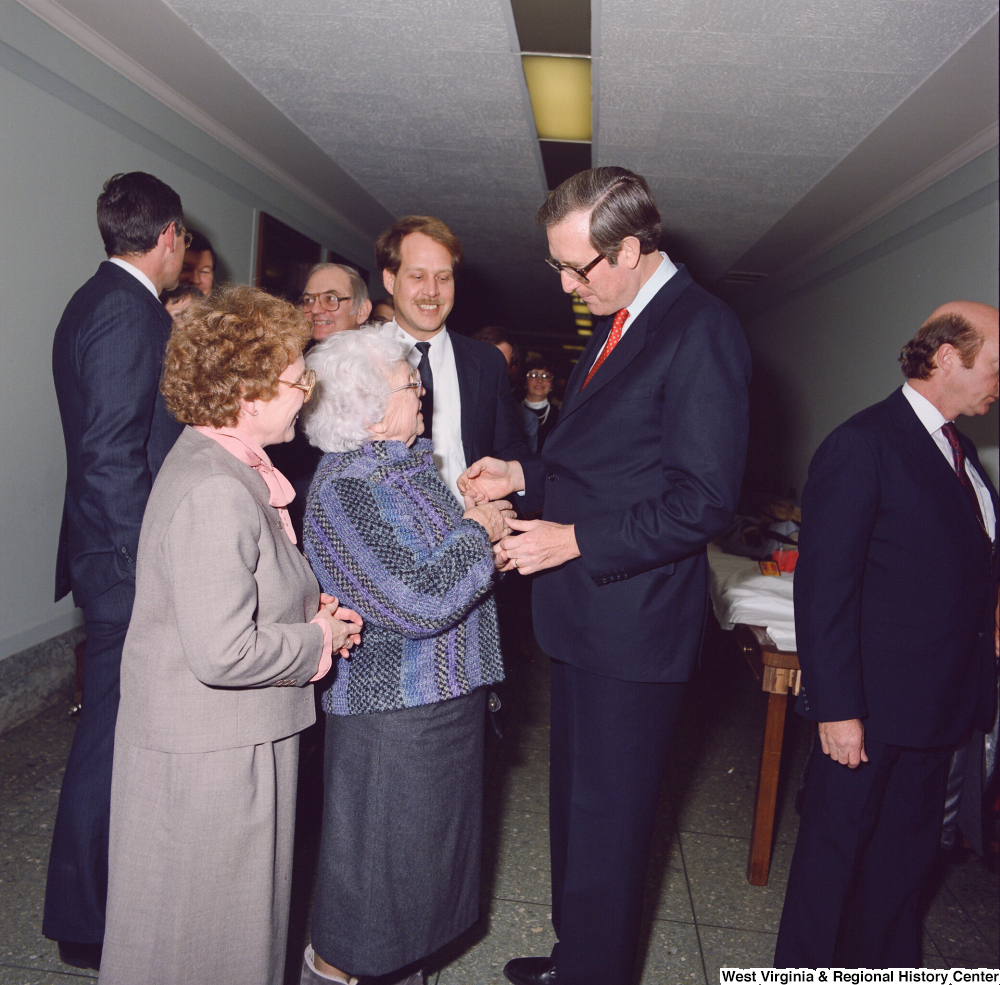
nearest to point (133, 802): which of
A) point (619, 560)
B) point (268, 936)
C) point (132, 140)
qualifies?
point (268, 936)

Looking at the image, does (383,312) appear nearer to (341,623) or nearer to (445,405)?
(445,405)

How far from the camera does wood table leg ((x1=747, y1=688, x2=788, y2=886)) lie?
2.28 meters

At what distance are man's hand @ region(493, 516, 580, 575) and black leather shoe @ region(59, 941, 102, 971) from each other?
1.42 m

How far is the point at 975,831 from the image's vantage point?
1.83 m

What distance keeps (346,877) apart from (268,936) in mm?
168

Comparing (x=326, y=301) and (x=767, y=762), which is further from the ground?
(x=326, y=301)

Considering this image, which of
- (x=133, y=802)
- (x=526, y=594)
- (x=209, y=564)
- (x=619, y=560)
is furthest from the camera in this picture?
(x=526, y=594)

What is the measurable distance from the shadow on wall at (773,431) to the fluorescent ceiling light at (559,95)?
3566 mm

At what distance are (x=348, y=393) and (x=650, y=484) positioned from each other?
0.60 m

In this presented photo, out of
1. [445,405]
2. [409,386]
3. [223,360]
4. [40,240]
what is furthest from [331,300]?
[223,360]

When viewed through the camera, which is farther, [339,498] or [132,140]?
[132,140]

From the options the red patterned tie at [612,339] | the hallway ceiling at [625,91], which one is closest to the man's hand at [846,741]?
the red patterned tie at [612,339]

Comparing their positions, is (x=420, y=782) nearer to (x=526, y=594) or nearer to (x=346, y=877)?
(x=346, y=877)

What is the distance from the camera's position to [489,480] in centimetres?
172
